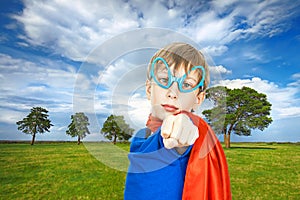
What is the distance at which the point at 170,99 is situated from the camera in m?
1.03

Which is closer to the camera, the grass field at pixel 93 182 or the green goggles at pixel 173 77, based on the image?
the green goggles at pixel 173 77

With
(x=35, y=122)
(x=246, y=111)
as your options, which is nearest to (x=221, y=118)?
(x=246, y=111)

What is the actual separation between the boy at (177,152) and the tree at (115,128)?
0.10 meters

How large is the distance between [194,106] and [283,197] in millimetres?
5977

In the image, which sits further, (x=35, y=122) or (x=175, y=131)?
(x=35, y=122)

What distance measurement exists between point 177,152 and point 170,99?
0.73ft

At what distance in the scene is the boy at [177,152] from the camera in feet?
3.40

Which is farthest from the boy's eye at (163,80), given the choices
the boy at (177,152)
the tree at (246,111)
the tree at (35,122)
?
the tree at (35,122)

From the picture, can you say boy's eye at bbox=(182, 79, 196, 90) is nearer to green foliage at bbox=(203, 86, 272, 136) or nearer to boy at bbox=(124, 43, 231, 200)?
boy at bbox=(124, 43, 231, 200)

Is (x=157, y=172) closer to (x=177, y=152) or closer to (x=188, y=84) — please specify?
(x=177, y=152)

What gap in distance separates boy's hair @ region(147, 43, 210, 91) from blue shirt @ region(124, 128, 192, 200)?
11.5 inches

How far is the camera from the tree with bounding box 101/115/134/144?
1.12 metres

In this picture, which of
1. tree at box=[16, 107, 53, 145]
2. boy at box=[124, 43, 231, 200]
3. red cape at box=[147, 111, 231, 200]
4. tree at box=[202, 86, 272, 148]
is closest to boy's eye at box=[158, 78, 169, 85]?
boy at box=[124, 43, 231, 200]

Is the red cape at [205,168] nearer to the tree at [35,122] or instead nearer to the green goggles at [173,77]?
the green goggles at [173,77]
